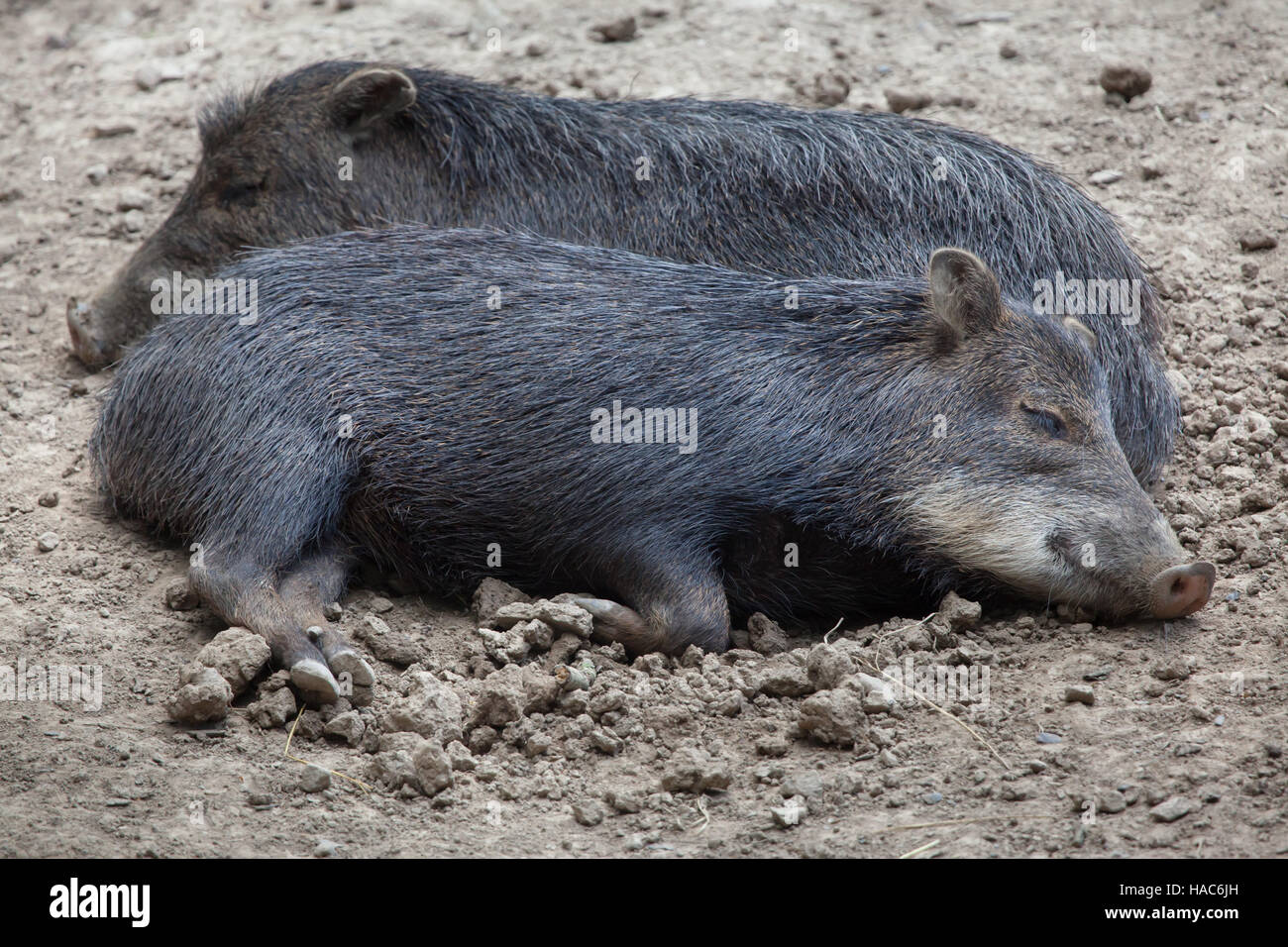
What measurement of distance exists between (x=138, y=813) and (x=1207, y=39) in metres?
6.55

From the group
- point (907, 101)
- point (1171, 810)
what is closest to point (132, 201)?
point (907, 101)

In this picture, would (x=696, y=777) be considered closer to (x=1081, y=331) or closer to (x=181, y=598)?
(x=181, y=598)

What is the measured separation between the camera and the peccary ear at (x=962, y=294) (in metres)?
4.55

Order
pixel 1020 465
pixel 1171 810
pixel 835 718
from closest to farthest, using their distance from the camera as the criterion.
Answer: pixel 1171 810 → pixel 835 718 → pixel 1020 465

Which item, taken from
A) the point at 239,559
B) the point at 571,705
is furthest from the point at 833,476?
the point at 239,559

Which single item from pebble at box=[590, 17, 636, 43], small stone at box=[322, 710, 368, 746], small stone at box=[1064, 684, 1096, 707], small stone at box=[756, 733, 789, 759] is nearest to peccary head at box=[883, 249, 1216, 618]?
small stone at box=[1064, 684, 1096, 707]

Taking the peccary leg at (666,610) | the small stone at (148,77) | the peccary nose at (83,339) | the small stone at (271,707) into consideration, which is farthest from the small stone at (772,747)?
the small stone at (148,77)

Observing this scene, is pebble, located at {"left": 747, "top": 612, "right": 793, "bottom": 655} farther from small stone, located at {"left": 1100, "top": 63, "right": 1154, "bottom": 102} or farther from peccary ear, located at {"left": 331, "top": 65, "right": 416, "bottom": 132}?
small stone, located at {"left": 1100, "top": 63, "right": 1154, "bottom": 102}

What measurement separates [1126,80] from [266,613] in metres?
4.99

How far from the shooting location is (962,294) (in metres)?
4.56

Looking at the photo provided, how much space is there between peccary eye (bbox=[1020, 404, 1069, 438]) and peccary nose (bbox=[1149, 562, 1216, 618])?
0.57 m

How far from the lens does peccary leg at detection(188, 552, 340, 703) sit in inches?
158

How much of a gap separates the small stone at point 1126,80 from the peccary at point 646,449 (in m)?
2.67

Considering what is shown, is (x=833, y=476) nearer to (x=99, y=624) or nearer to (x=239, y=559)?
(x=239, y=559)
